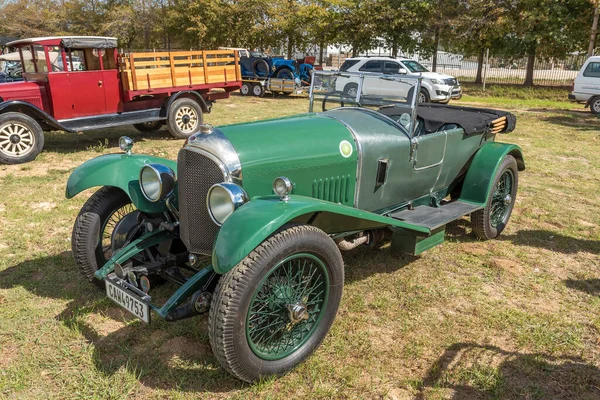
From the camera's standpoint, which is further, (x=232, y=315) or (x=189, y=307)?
(x=189, y=307)

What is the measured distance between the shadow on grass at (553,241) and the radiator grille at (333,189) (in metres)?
2.31

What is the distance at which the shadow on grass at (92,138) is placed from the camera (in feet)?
28.8

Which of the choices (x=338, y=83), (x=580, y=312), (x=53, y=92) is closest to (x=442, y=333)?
(x=580, y=312)

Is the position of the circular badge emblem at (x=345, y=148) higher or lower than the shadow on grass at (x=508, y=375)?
higher

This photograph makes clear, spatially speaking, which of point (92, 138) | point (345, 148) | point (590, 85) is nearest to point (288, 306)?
point (345, 148)

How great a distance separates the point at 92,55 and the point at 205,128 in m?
6.62

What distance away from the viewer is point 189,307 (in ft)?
8.93

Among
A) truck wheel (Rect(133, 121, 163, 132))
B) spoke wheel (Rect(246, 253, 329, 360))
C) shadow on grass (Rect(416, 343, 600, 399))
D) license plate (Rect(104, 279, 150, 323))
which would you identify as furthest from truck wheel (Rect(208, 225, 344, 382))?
truck wheel (Rect(133, 121, 163, 132))

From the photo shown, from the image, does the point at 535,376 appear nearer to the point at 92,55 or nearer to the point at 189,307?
the point at 189,307

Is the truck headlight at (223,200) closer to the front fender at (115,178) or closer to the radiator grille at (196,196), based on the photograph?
the radiator grille at (196,196)

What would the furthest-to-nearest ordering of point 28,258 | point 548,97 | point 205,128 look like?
point 548,97 → point 28,258 → point 205,128

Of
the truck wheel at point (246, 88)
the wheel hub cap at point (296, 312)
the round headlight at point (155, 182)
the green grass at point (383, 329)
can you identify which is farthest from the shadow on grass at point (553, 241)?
the truck wheel at point (246, 88)

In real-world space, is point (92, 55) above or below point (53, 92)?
above

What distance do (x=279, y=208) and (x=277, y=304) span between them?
599 mm
